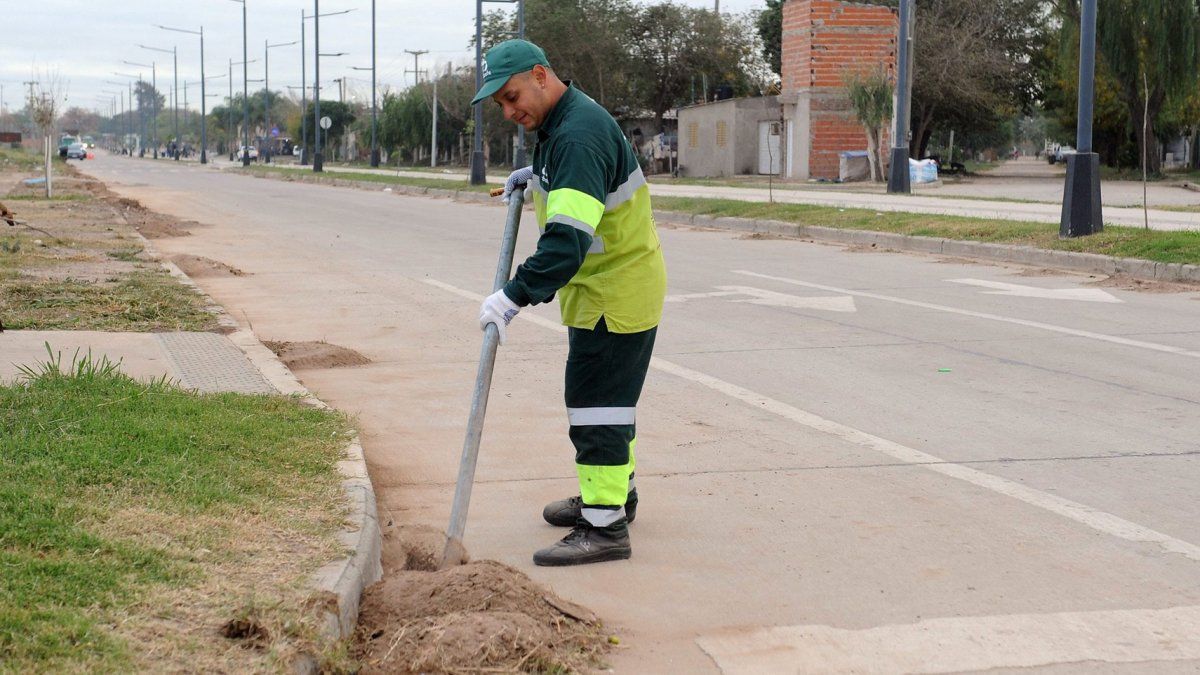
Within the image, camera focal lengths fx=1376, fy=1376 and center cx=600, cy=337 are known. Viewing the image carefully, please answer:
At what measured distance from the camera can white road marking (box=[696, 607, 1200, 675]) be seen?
370 centimetres

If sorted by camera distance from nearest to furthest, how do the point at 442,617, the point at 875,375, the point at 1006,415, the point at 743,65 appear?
the point at 442,617 → the point at 1006,415 → the point at 875,375 → the point at 743,65

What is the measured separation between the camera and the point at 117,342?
27.0 feet

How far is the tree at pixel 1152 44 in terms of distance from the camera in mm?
39562

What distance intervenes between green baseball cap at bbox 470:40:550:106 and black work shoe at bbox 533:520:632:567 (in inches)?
59.0

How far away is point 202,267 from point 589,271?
35.5 ft

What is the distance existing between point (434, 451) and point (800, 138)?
3971 cm

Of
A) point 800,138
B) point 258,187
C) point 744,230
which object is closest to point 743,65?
point 800,138

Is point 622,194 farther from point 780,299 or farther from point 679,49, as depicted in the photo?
point 679,49

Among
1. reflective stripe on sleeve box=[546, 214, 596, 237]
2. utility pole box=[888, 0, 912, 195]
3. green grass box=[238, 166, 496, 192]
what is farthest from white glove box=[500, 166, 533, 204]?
green grass box=[238, 166, 496, 192]

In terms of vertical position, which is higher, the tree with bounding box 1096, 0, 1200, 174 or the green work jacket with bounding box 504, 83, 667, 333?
the tree with bounding box 1096, 0, 1200, 174

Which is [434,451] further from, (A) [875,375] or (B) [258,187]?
(B) [258,187]

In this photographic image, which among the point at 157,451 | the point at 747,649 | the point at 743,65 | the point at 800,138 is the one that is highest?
the point at 743,65

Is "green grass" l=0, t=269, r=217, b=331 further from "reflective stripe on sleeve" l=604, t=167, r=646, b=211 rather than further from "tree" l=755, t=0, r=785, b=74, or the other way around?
"tree" l=755, t=0, r=785, b=74

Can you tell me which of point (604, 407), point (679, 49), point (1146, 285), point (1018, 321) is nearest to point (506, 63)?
point (604, 407)
